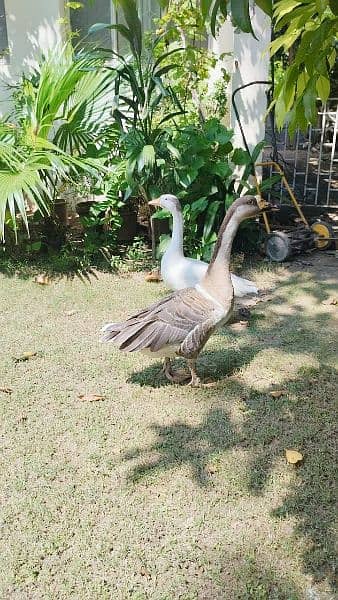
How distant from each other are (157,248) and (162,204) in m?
0.97

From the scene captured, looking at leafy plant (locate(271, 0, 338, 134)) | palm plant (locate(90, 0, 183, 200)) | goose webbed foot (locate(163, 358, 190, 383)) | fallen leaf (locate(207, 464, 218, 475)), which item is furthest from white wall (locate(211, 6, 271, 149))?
leafy plant (locate(271, 0, 338, 134))

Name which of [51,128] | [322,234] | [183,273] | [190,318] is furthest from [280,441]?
[51,128]

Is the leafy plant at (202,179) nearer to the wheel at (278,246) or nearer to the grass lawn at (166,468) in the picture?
the wheel at (278,246)

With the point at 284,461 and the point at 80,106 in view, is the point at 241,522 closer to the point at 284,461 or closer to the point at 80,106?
the point at 284,461

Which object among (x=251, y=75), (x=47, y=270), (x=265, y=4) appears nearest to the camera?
(x=265, y=4)

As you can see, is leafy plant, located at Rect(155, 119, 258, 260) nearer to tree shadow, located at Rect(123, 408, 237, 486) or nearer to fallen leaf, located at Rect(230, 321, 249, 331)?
fallen leaf, located at Rect(230, 321, 249, 331)

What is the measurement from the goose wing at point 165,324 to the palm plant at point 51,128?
5.98 feet

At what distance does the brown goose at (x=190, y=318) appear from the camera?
316 centimetres

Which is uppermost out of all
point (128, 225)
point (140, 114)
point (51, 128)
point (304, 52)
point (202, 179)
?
point (304, 52)

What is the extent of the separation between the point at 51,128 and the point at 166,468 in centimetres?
363

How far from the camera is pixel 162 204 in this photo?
A: 4.43 m

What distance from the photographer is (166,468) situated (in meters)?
2.71

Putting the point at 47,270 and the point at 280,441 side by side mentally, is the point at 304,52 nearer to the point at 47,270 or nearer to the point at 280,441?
the point at 280,441

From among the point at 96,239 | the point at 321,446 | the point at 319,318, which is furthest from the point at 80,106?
the point at 321,446
